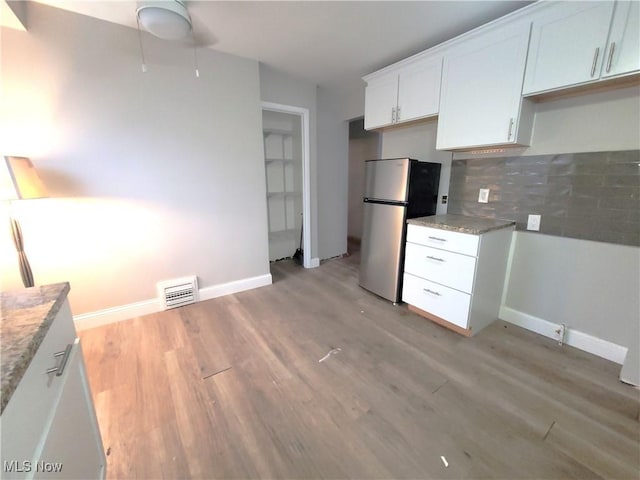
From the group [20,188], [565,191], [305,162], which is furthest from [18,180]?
[565,191]

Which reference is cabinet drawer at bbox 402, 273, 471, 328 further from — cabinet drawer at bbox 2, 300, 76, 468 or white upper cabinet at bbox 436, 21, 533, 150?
cabinet drawer at bbox 2, 300, 76, 468

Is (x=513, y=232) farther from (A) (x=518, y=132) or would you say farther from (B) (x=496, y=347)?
(B) (x=496, y=347)

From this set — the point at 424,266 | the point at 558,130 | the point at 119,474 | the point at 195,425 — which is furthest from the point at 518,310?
the point at 119,474

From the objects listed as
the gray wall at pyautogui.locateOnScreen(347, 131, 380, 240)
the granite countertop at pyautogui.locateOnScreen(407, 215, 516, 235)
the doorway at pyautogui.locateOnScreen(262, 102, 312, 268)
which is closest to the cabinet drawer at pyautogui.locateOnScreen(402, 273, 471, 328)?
the granite countertop at pyautogui.locateOnScreen(407, 215, 516, 235)

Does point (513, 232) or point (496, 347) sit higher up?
point (513, 232)

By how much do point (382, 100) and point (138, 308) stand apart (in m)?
3.20

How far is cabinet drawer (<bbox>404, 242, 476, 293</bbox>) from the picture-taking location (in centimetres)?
212

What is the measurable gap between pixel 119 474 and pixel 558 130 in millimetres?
3405

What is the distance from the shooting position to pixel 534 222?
7.23 ft

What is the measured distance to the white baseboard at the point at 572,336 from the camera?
1.92 metres

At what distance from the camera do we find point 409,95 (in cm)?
256

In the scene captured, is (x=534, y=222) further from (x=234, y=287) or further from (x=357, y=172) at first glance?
(x=357, y=172)

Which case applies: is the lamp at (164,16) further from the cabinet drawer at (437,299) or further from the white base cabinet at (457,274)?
the cabinet drawer at (437,299)

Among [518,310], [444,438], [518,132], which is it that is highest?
[518,132]
